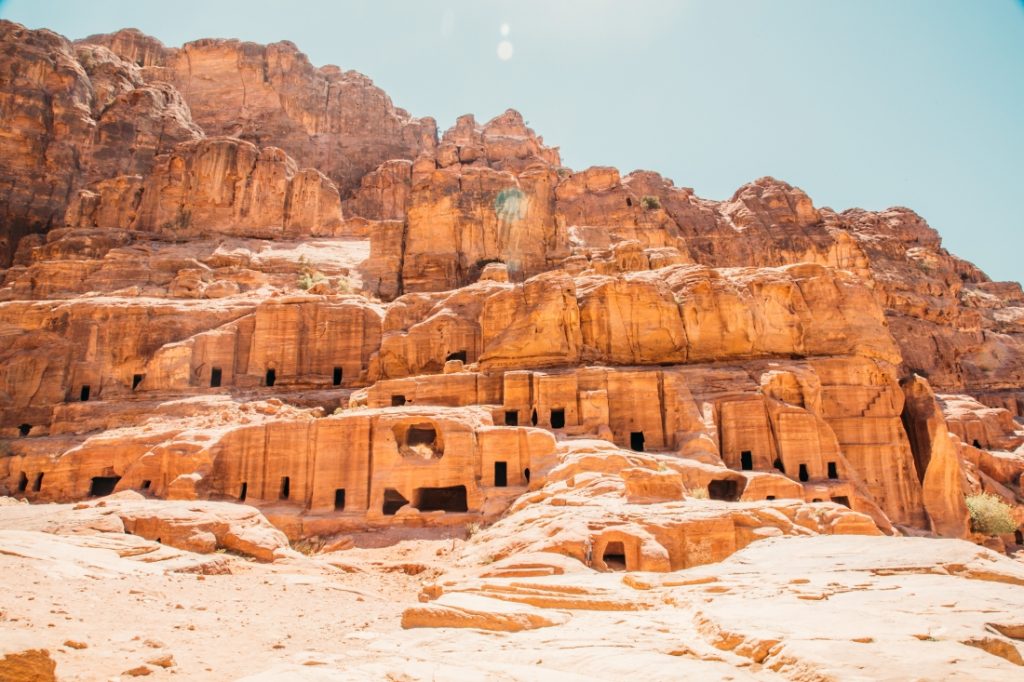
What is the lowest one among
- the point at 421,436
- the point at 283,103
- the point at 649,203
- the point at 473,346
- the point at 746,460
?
the point at 746,460

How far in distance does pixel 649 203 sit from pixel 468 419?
44.4m

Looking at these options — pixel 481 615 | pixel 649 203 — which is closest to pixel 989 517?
pixel 481 615

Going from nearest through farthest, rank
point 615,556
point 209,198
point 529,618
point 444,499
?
point 529,618 → point 615,556 → point 444,499 → point 209,198

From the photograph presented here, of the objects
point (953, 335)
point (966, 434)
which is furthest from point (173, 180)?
point (953, 335)

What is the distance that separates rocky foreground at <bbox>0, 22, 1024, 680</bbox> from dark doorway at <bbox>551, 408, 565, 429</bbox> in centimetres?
10

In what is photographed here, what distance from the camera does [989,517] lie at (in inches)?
1451

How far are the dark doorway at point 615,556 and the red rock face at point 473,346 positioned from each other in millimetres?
773

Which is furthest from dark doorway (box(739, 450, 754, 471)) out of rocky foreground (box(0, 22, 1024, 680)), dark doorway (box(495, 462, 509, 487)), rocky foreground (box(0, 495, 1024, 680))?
rocky foreground (box(0, 495, 1024, 680))

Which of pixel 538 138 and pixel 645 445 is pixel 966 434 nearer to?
pixel 645 445

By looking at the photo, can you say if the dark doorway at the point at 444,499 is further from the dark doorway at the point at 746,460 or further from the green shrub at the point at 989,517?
the green shrub at the point at 989,517

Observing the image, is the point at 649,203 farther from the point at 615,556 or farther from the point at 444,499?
the point at 615,556

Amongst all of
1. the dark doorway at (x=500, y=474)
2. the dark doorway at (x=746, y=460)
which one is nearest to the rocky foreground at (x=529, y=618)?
the dark doorway at (x=500, y=474)

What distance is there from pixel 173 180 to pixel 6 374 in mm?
26220

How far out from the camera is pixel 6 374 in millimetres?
40062
